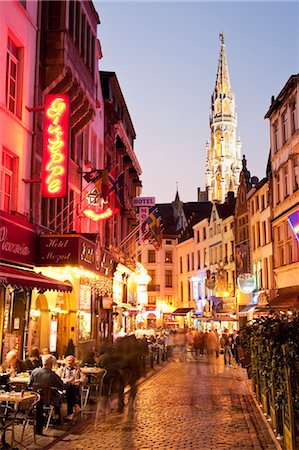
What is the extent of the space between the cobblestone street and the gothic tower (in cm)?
12598

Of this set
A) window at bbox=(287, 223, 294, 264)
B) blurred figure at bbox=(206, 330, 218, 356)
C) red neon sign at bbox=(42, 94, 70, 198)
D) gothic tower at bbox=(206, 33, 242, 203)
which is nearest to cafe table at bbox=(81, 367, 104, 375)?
red neon sign at bbox=(42, 94, 70, 198)

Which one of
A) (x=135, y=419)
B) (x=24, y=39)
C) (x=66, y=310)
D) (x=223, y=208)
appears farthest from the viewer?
(x=223, y=208)

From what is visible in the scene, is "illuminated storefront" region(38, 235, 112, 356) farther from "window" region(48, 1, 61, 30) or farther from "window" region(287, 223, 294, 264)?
"window" region(287, 223, 294, 264)

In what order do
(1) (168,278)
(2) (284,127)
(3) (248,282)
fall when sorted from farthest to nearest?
(1) (168,278) < (3) (248,282) < (2) (284,127)

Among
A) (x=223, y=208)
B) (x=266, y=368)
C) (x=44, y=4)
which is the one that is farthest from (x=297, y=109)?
(x=223, y=208)

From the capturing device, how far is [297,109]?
27.2m

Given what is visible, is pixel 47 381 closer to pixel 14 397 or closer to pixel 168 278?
pixel 14 397

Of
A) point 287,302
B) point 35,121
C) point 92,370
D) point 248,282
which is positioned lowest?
point 92,370

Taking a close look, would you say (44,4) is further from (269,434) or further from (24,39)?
(269,434)

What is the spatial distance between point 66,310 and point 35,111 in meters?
8.21

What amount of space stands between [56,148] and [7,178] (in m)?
1.71

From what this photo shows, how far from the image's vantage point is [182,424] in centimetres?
1241

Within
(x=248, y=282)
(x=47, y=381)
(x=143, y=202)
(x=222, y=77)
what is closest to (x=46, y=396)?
(x=47, y=381)

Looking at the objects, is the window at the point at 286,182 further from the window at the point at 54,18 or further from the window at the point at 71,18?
the window at the point at 54,18
